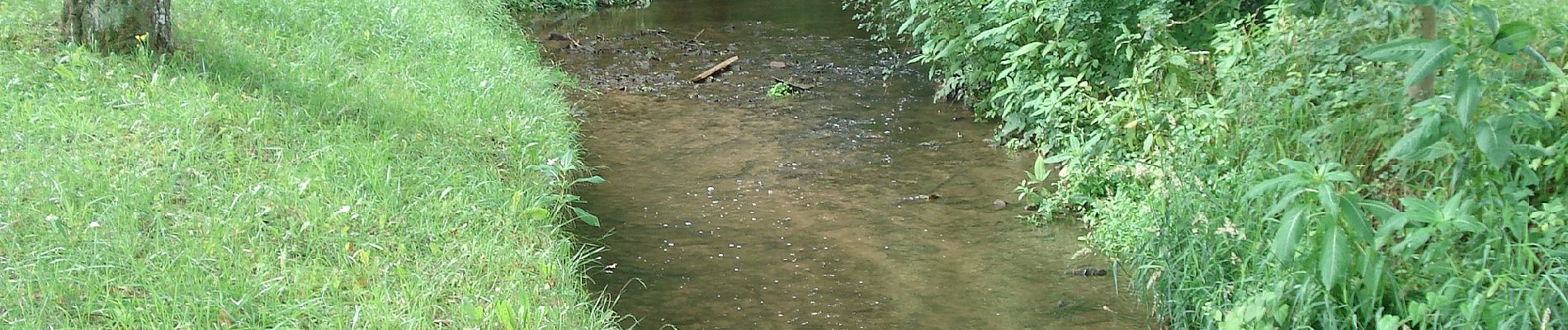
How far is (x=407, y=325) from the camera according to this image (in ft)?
12.8

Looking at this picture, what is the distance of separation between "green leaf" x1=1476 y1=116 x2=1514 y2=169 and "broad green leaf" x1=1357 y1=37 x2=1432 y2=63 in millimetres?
276

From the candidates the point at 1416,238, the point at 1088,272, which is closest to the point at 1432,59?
the point at 1416,238

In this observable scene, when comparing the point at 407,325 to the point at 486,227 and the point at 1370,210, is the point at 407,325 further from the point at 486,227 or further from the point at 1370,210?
the point at 1370,210

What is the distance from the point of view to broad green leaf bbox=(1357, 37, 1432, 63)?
11.6ft

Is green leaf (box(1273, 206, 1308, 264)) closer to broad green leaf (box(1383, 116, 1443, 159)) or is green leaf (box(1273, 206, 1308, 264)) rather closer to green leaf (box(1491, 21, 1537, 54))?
broad green leaf (box(1383, 116, 1443, 159))

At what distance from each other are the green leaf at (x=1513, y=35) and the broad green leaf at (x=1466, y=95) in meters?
0.13

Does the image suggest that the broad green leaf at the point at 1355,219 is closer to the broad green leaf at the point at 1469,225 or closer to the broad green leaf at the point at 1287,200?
the broad green leaf at the point at 1287,200

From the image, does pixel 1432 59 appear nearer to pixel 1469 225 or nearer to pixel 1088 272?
pixel 1469 225

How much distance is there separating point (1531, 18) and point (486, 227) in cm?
395

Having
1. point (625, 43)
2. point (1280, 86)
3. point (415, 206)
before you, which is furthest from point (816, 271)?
point (625, 43)

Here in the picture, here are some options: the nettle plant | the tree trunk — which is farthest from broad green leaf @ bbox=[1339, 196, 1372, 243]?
the tree trunk

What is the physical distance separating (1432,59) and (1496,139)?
30cm

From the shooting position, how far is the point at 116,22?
244 inches

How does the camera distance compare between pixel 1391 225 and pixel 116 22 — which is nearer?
pixel 1391 225
